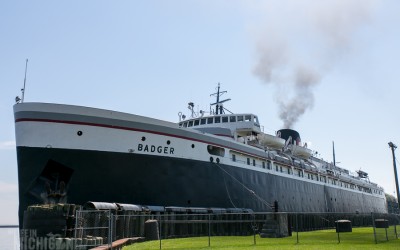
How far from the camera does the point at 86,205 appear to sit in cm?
1769

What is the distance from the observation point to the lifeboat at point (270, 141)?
1263 inches

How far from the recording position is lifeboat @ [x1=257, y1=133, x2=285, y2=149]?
32.1 meters

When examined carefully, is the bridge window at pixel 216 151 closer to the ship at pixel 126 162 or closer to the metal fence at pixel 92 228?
the ship at pixel 126 162

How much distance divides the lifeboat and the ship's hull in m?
7.73

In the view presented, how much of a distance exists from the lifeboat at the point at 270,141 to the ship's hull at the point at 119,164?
7733 millimetres

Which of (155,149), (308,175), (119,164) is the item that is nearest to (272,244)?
(155,149)

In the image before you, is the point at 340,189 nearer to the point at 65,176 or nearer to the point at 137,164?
the point at 137,164

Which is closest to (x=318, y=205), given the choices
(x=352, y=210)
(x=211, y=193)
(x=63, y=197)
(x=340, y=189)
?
(x=340, y=189)

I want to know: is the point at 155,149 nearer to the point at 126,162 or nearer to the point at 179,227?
the point at 126,162

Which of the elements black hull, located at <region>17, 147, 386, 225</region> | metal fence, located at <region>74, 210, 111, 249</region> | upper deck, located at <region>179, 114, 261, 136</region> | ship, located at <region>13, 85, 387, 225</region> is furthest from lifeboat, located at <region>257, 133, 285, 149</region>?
metal fence, located at <region>74, 210, 111, 249</region>

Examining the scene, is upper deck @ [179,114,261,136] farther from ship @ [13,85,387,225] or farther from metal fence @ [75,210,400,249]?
metal fence @ [75,210,400,249]

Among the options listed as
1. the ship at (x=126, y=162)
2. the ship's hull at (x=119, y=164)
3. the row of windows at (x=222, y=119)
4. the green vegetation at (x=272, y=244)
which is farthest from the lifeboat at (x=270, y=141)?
the green vegetation at (x=272, y=244)

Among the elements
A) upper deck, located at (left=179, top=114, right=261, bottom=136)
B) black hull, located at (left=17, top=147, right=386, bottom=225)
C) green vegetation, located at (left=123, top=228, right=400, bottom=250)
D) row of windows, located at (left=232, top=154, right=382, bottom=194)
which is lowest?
green vegetation, located at (left=123, top=228, right=400, bottom=250)

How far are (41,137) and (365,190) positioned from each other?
2042 inches
